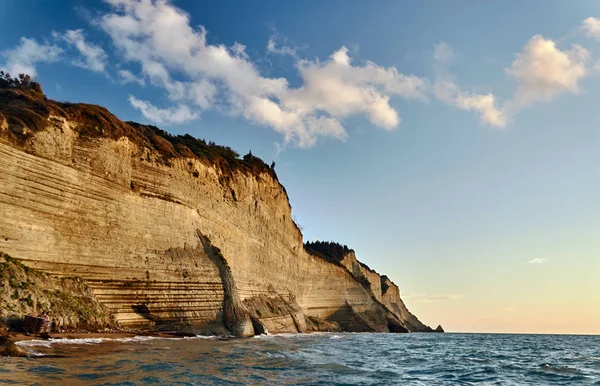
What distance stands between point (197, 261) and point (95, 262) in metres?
7.47

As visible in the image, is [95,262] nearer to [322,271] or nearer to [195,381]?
[195,381]

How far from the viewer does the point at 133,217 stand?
75.4ft

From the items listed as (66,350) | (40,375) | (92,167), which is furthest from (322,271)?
(40,375)

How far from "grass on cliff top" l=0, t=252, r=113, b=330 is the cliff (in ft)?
1.78

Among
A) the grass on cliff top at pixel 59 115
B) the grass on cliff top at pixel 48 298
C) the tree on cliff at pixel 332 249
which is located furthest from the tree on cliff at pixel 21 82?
the tree on cliff at pixel 332 249

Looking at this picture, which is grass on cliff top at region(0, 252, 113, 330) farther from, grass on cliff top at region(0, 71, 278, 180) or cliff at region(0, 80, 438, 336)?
grass on cliff top at region(0, 71, 278, 180)

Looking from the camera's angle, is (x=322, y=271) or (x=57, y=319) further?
(x=322, y=271)

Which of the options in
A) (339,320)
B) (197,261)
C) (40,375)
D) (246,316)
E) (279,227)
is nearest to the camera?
(40,375)

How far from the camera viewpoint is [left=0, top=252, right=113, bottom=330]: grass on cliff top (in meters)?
15.6

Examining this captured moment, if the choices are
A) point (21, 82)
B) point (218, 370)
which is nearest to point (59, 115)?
point (21, 82)

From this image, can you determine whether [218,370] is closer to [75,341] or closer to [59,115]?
[75,341]

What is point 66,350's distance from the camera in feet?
42.2

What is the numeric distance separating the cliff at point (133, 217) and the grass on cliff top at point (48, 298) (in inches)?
21.3

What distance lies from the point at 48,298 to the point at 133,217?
657cm
